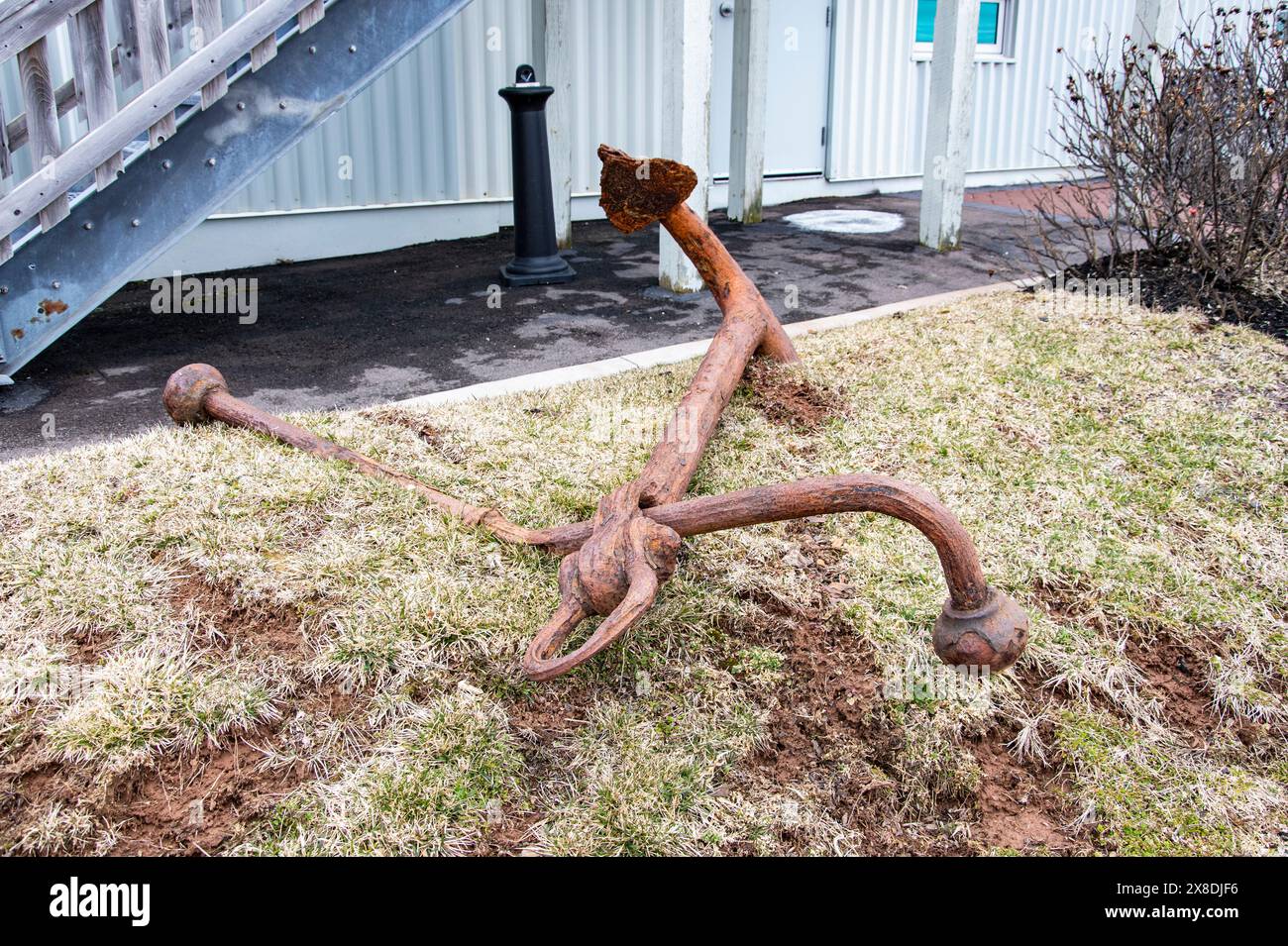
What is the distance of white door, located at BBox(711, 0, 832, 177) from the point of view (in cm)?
923

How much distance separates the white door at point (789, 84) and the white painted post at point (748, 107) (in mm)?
898

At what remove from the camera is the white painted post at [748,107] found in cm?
803

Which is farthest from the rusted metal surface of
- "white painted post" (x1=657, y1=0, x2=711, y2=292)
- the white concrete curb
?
"white painted post" (x1=657, y1=0, x2=711, y2=292)

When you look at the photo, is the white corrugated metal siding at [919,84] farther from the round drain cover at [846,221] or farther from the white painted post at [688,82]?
the white painted post at [688,82]

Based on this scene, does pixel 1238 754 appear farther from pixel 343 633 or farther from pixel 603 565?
pixel 343 633

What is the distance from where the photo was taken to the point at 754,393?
379 cm

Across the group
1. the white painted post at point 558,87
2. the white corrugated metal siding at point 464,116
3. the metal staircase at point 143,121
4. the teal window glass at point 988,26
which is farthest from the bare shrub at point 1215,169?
the teal window glass at point 988,26

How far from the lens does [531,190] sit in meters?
6.27

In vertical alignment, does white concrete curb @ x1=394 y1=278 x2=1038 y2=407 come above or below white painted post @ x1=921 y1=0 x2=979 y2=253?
below

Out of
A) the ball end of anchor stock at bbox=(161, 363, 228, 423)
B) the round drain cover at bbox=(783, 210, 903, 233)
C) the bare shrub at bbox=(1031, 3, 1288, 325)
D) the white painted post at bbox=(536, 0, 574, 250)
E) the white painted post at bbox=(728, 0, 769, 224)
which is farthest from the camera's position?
the round drain cover at bbox=(783, 210, 903, 233)

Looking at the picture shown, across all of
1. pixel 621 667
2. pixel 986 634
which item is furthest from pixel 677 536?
pixel 986 634

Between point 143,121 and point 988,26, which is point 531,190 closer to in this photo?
point 143,121

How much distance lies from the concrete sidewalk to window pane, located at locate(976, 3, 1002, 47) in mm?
3753

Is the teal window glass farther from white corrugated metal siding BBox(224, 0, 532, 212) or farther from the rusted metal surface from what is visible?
the rusted metal surface
